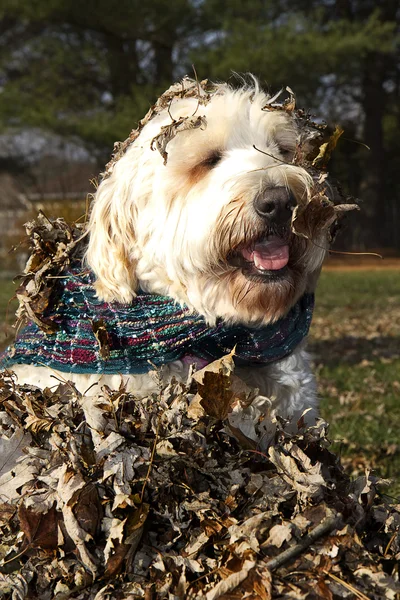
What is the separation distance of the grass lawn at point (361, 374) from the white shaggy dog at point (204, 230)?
2.16 feet

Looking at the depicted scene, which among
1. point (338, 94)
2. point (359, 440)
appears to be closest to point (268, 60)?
point (338, 94)

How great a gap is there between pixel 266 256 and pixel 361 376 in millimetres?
4149

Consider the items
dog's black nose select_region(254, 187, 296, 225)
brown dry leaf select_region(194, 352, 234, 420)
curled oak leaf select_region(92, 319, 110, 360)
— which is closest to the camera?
brown dry leaf select_region(194, 352, 234, 420)

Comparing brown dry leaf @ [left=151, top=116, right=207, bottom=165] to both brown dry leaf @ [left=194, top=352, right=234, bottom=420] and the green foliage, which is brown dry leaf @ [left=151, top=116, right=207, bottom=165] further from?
the green foliage

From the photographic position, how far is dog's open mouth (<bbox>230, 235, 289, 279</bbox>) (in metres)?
2.87

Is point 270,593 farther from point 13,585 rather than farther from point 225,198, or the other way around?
point 225,198

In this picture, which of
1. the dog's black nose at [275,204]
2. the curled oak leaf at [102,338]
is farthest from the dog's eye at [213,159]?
the curled oak leaf at [102,338]

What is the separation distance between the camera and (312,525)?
1.88 metres

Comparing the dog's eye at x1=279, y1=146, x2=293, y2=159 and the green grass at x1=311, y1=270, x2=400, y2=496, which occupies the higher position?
the dog's eye at x1=279, y1=146, x2=293, y2=159

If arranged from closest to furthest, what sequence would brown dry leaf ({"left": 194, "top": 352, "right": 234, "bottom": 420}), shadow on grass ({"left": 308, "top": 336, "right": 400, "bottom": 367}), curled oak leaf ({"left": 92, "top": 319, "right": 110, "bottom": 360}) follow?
brown dry leaf ({"left": 194, "top": 352, "right": 234, "bottom": 420}) → curled oak leaf ({"left": 92, "top": 319, "right": 110, "bottom": 360}) → shadow on grass ({"left": 308, "top": 336, "right": 400, "bottom": 367})

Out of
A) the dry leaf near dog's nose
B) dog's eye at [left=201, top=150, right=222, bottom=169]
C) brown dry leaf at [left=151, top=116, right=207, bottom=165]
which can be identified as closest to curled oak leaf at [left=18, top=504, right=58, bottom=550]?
the dry leaf near dog's nose

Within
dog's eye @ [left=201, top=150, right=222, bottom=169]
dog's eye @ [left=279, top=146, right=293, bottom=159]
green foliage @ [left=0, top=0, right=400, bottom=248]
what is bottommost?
green foliage @ [left=0, top=0, right=400, bottom=248]

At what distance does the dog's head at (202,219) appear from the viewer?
285 centimetres

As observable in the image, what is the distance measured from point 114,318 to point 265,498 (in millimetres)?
1167
